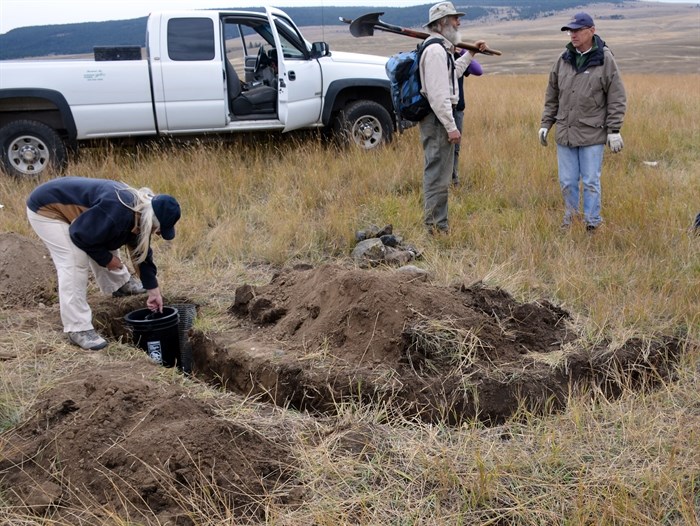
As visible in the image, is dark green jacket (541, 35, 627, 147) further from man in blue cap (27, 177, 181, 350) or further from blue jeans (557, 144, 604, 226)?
man in blue cap (27, 177, 181, 350)

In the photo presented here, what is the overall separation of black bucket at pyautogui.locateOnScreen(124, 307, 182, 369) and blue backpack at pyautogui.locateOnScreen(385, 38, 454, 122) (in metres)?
2.69

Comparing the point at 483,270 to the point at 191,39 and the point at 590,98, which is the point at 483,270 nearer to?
the point at 590,98

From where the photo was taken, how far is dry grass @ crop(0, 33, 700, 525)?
283 centimetres

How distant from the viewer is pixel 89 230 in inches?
162

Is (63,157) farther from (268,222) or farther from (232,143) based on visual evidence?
(268,222)

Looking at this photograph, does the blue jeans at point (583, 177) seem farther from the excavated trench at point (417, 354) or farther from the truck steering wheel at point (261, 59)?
the truck steering wheel at point (261, 59)

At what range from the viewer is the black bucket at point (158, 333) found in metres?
4.55

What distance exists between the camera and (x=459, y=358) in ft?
12.9

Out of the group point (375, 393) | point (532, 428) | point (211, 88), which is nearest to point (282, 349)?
point (375, 393)

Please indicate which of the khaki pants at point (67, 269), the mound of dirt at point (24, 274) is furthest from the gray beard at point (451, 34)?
the mound of dirt at point (24, 274)

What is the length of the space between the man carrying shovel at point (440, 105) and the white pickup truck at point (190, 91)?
2.78 m

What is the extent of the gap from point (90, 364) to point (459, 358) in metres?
2.25

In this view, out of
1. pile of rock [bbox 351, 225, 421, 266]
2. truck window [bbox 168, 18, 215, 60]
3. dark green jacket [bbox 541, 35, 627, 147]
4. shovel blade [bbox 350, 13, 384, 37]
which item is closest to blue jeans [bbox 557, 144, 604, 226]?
dark green jacket [bbox 541, 35, 627, 147]

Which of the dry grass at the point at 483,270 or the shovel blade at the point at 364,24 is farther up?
the shovel blade at the point at 364,24
